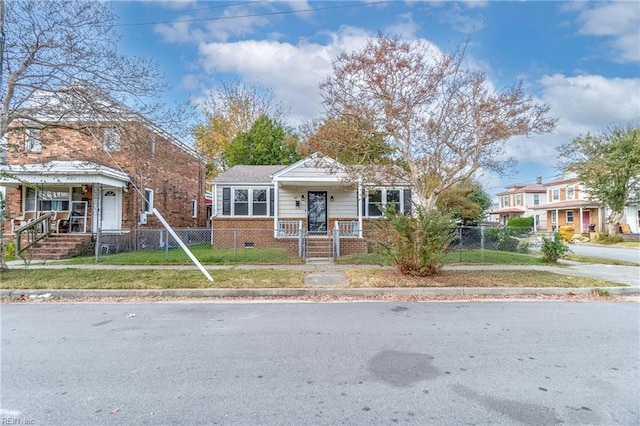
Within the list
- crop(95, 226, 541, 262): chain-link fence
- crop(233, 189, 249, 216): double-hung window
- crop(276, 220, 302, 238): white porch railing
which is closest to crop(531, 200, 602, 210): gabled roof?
crop(95, 226, 541, 262): chain-link fence

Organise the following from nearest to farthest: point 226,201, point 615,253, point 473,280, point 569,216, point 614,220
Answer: point 473,280
point 226,201
point 615,253
point 614,220
point 569,216

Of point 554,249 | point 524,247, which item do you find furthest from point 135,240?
point 524,247

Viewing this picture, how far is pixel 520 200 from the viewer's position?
5234 centimetres

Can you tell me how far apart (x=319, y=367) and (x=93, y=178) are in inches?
543

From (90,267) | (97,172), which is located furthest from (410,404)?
(97,172)

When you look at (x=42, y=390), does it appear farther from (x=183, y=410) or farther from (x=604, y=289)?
(x=604, y=289)

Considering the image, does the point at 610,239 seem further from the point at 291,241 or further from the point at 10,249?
the point at 10,249

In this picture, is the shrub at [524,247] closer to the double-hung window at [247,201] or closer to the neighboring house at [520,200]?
the double-hung window at [247,201]

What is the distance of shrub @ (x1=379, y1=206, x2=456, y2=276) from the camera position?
8750 millimetres

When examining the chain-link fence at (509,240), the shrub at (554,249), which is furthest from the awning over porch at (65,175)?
the shrub at (554,249)

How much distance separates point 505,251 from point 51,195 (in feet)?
65.9

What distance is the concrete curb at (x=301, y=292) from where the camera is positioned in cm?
783

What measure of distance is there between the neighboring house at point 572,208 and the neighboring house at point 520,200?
499cm

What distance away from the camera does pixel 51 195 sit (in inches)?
619
